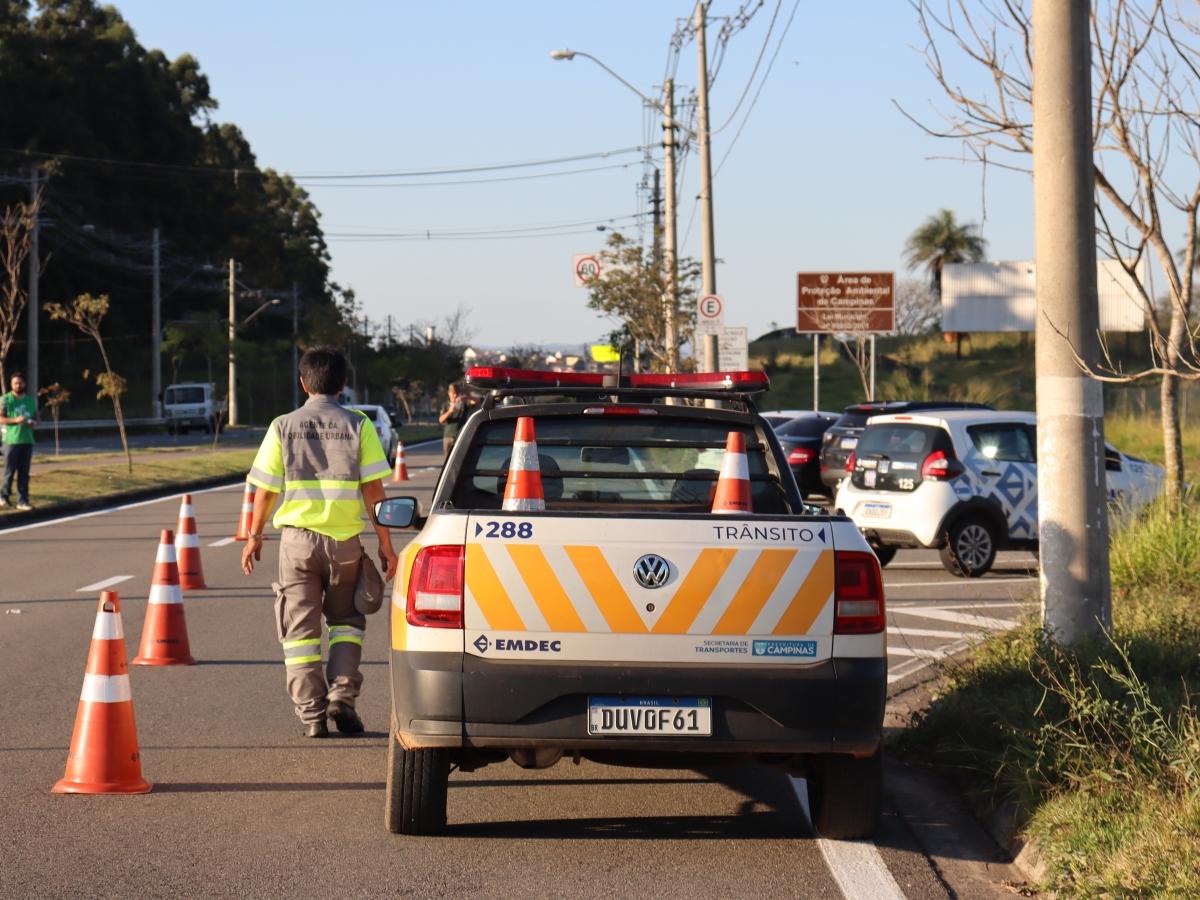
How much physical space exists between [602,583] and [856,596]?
0.90 m

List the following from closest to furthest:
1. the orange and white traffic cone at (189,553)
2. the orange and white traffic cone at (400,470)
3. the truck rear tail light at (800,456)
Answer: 1. the orange and white traffic cone at (189,553)
2. the truck rear tail light at (800,456)
3. the orange and white traffic cone at (400,470)

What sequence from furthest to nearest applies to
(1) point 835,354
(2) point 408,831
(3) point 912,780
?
(1) point 835,354
(3) point 912,780
(2) point 408,831

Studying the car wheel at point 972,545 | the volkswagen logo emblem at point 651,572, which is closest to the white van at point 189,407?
the car wheel at point 972,545

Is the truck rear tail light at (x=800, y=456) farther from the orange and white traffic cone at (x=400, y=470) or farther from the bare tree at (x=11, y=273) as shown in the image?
the bare tree at (x=11, y=273)

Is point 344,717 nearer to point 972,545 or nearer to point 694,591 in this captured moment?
point 694,591

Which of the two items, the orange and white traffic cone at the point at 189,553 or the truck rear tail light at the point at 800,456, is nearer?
the orange and white traffic cone at the point at 189,553

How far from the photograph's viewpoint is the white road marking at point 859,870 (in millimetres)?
4652

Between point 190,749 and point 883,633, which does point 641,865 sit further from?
point 190,749

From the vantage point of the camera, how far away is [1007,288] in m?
57.4

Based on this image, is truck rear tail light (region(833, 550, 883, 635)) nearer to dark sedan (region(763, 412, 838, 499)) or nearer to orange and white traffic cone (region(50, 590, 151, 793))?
orange and white traffic cone (region(50, 590, 151, 793))

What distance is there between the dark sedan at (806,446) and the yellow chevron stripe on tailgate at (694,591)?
16522mm

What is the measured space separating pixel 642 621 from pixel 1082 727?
1.81 meters

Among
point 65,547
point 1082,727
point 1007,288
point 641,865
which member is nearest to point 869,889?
point 641,865

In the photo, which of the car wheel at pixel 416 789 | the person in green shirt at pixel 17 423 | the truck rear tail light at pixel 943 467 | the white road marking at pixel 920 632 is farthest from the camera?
the person in green shirt at pixel 17 423
